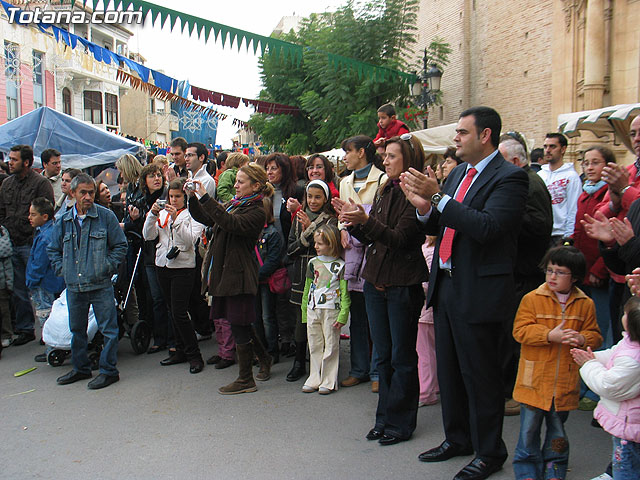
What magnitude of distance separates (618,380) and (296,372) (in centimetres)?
333

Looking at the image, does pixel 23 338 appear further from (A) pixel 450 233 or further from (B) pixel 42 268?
(A) pixel 450 233

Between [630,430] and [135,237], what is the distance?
579 centimetres

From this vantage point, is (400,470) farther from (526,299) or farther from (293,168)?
(293,168)

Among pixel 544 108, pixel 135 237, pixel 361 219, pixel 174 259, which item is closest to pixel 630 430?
pixel 361 219

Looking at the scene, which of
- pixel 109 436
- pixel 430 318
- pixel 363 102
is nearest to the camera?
pixel 109 436

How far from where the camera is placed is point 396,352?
13.4 ft

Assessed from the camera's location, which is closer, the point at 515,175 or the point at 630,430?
the point at 630,430

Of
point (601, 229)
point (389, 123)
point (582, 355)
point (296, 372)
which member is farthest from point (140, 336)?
point (601, 229)

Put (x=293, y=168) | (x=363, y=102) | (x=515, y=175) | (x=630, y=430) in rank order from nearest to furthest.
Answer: (x=630, y=430), (x=515, y=175), (x=293, y=168), (x=363, y=102)

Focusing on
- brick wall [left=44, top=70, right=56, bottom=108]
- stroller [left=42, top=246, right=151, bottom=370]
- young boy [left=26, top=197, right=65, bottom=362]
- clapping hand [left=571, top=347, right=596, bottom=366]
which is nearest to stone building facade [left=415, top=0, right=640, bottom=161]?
clapping hand [left=571, top=347, right=596, bottom=366]

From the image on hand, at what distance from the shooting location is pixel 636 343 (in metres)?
2.98

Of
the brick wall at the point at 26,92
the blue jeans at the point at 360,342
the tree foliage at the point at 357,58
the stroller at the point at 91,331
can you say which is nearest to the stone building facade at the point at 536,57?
the tree foliage at the point at 357,58

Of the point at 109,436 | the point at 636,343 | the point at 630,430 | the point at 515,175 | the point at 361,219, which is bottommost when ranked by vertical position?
the point at 109,436

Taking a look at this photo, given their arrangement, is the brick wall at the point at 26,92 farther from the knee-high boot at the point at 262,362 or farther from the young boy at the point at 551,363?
the young boy at the point at 551,363
